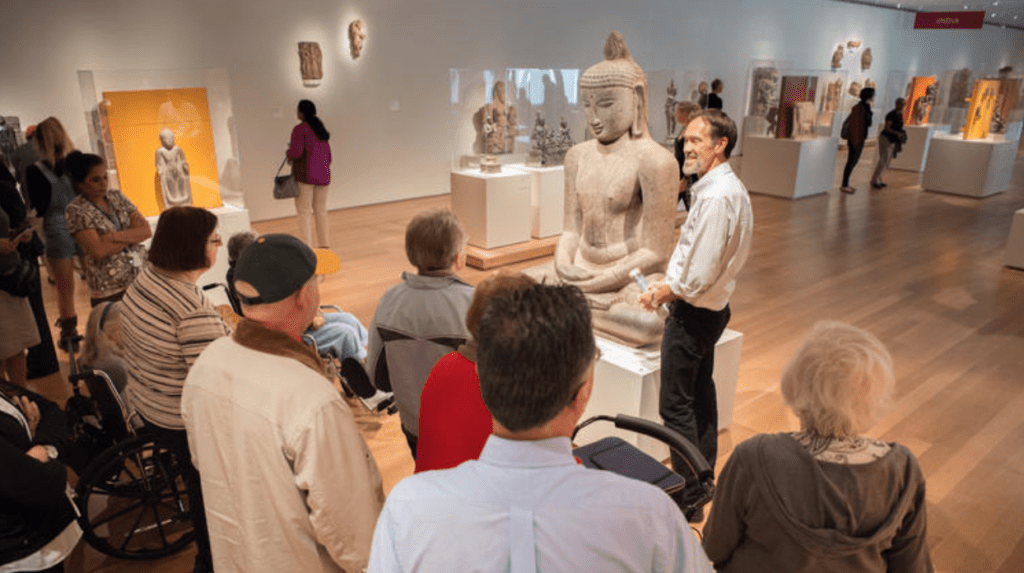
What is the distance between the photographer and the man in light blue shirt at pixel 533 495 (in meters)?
0.92

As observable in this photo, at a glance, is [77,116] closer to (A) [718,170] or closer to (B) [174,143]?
(B) [174,143]

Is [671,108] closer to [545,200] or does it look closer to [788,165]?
[788,165]

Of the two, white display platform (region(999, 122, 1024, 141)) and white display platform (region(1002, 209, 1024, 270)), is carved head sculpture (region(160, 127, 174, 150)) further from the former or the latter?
white display platform (region(999, 122, 1024, 141))

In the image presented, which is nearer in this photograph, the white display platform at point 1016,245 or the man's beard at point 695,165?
the man's beard at point 695,165

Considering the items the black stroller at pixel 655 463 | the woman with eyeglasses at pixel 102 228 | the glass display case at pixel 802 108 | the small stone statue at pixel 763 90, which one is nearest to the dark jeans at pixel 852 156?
the glass display case at pixel 802 108

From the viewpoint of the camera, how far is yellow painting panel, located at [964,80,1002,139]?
35.8 feet

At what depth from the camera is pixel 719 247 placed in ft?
9.08

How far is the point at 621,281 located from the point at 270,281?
2459 millimetres

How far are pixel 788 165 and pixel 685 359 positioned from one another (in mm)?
9232

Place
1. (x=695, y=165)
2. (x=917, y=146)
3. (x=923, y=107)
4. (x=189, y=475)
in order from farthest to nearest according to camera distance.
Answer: (x=923, y=107) → (x=917, y=146) → (x=695, y=165) → (x=189, y=475)

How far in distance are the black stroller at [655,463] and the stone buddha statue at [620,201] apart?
1.65 m

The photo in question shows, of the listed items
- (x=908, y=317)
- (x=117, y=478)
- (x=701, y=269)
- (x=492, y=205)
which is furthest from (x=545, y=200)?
(x=117, y=478)

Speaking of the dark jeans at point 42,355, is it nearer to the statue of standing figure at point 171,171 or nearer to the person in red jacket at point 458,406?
the statue of standing figure at point 171,171

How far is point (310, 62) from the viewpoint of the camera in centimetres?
917
